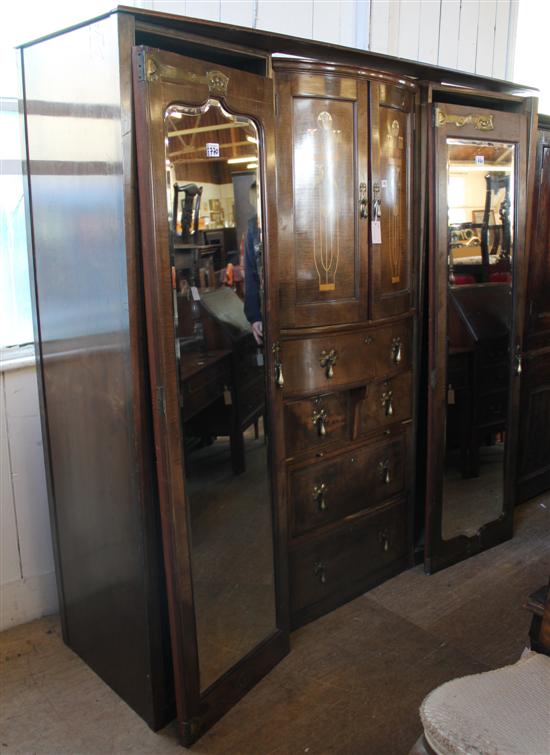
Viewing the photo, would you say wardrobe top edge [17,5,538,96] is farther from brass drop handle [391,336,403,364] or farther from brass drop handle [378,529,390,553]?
brass drop handle [378,529,390,553]

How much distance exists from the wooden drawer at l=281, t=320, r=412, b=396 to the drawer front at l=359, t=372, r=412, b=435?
5 centimetres

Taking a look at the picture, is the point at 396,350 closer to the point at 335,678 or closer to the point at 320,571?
the point at 320,571

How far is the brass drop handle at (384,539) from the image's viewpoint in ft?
9.28

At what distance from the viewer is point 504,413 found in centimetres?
317

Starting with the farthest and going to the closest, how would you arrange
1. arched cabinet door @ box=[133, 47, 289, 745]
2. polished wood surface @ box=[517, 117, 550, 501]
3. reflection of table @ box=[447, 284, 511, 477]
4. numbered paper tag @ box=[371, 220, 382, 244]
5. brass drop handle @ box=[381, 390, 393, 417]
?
polished wood surface @ box=[517, 117, 550, 501]
reflection of table @ box=[447, 284, 511, 477]
brass drop handle @ box=[381, 390, 393, 417]
numbered paper tag @ box=[371, 220, 382, 244]
arched cabinet door @ box=[133, 47, 289, 745]

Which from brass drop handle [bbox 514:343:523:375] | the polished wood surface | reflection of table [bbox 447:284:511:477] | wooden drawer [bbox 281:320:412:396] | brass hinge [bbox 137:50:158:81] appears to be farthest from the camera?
the polished wood surface

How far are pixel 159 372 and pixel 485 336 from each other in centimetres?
176

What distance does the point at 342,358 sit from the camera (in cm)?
251

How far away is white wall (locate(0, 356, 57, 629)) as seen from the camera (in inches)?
96.3

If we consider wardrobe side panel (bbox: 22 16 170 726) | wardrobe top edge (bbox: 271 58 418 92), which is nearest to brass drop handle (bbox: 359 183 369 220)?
wardrobe top edge (bbox: 271 58 418 92)

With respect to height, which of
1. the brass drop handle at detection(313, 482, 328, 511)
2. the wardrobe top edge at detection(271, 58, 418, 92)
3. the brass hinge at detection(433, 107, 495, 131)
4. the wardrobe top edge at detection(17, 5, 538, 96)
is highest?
the wardrobe top edge at detection(17, 5, 538, 96)

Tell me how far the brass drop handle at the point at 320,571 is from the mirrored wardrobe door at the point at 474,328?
57 cm

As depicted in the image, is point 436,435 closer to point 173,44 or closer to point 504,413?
point 504,413

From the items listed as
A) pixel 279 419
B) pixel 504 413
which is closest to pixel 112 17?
pixel 279 419
